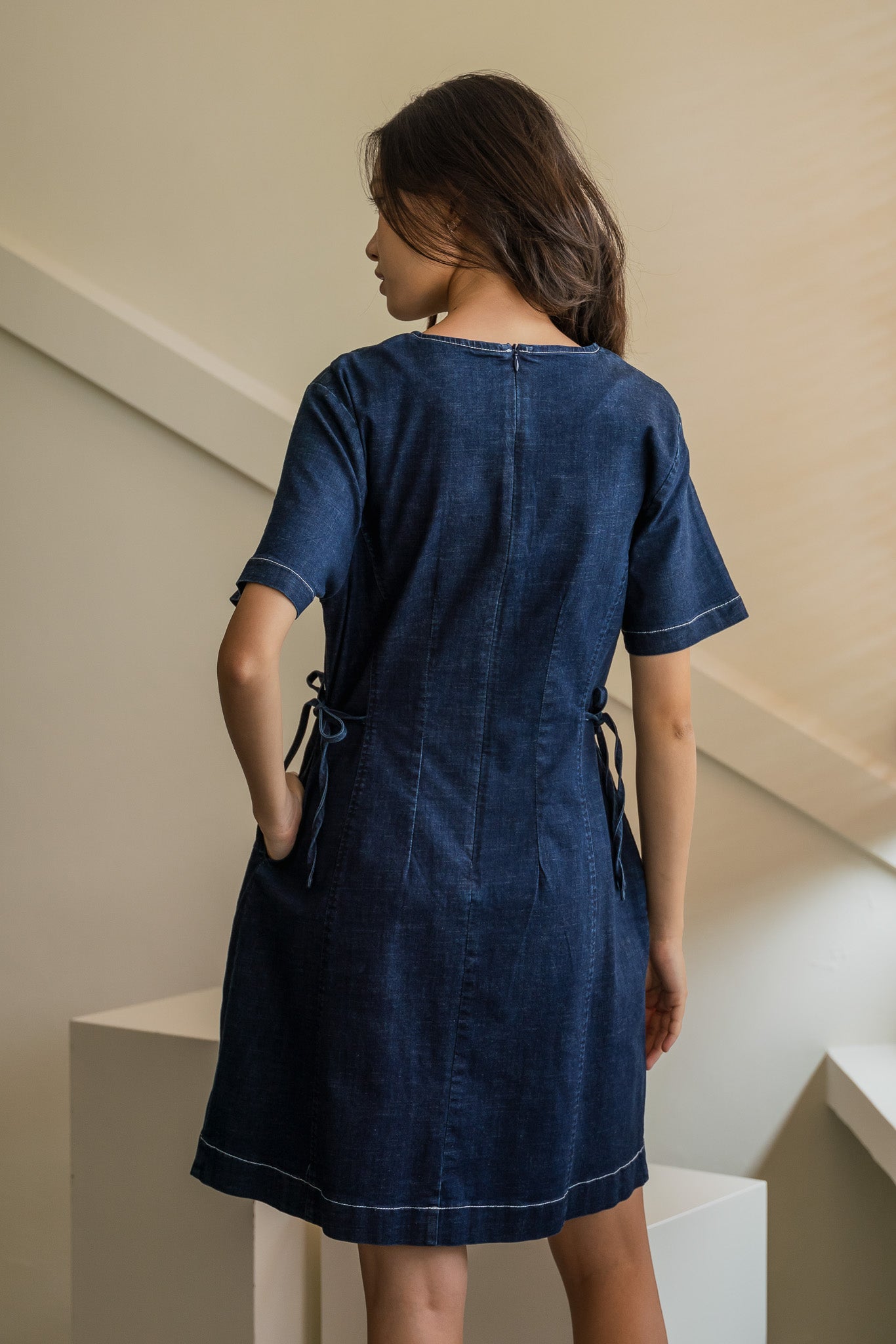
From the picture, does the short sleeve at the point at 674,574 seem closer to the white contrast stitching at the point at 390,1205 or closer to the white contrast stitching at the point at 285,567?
the white contrast stitching at the point at 285,567

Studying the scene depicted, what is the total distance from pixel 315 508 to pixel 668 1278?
1119 mm

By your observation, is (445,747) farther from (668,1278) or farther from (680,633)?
(668,1278)

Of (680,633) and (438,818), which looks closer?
(438,818)

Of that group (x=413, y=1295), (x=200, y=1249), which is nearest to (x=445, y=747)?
(x=413, y=1295)

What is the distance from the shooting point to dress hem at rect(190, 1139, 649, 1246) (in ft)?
2.87

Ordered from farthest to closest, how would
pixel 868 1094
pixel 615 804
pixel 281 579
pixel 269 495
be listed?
1. pixel 269 495
2. pixel 868 1094
3. pixel 615 804
4. pixel 281 579

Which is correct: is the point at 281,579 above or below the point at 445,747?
above

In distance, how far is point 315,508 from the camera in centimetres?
88

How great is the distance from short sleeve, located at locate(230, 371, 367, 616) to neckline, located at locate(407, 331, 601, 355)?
0.10 metres

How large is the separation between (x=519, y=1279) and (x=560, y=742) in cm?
81

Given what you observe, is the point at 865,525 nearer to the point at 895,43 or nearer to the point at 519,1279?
the point at 895,43

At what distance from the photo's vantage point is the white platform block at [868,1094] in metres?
1.59

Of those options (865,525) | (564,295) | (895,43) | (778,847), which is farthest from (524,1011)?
(895,43)

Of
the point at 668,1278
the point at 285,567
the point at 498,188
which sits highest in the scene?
the point at 498,188
